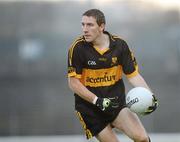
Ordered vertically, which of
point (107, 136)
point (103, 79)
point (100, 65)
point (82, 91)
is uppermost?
point (100, 65)

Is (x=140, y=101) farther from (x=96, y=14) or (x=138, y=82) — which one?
(x=96, y=14)

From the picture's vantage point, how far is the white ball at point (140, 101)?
7.25 m

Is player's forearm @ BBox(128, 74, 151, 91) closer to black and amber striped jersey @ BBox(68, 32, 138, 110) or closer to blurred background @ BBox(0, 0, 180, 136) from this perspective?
black and amber striped jersey @ BBox(68, 32, 138, 110)

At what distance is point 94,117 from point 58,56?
403cm

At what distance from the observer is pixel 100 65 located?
298 inches

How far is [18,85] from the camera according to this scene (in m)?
11.6

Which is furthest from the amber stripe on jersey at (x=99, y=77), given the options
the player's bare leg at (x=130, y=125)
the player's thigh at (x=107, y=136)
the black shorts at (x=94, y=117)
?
the player's thigh at (x=107, y=136)

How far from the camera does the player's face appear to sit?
292 inches

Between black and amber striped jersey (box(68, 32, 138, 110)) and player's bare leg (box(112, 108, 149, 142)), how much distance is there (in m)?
0.22

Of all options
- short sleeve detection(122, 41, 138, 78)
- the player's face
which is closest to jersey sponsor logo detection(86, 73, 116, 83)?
short sleeve detection(122, 41, 138, 78)

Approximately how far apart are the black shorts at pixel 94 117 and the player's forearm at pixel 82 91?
0.28 m

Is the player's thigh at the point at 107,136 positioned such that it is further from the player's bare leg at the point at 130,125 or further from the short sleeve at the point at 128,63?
the short sleeve at the point at 128,63

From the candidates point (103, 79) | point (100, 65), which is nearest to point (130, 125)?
point (103, 79)

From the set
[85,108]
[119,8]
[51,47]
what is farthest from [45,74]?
[85,108]
